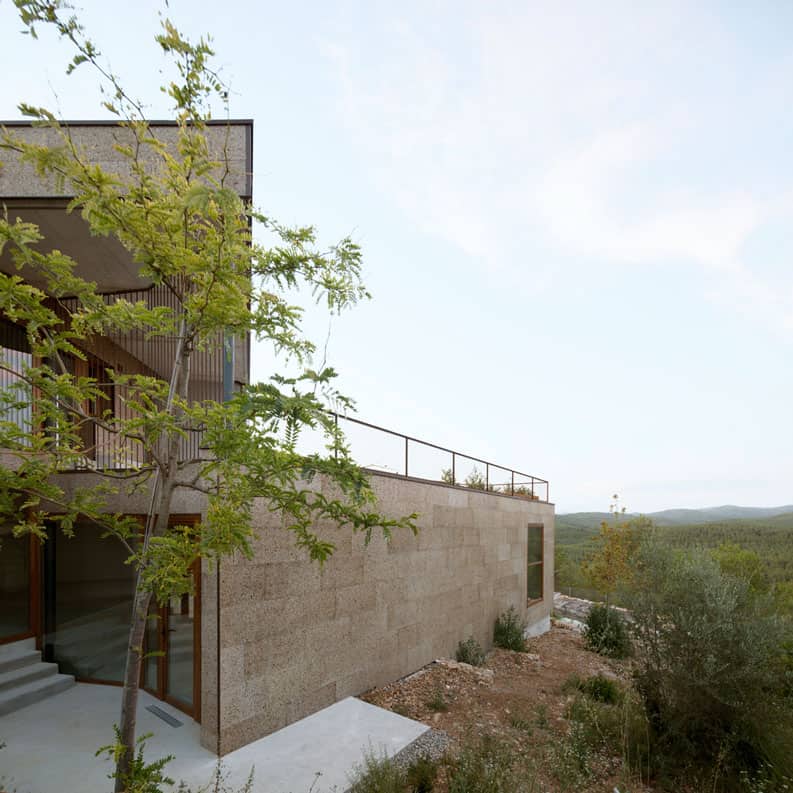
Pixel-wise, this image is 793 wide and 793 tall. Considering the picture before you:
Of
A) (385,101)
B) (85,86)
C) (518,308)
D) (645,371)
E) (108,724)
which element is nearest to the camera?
(85,86)

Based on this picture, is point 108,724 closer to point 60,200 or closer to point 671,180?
point 60,200

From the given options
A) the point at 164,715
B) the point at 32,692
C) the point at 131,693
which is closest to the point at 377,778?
the point at 131,693

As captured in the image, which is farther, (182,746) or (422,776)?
(182,746)

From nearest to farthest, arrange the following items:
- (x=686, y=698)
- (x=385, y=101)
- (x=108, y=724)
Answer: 1. (x=108, y=724)
2. (x=686, y=698)
3. (x=385, y=101)

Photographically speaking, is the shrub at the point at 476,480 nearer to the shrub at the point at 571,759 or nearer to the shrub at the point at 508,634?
the shrub at the point at 508,634

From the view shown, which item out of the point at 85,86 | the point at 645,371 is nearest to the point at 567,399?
the point at 645,371

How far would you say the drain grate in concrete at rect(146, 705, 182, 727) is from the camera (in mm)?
5309

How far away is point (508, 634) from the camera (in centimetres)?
1148

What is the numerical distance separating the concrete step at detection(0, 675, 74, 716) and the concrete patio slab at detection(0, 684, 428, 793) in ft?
0.42

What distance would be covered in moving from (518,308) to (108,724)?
96.4 ft

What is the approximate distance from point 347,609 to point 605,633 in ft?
27.5

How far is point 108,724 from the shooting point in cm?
529

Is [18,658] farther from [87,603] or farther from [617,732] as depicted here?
[617,732]

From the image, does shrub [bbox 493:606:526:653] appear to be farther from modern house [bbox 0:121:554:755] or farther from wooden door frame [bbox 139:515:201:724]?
wooden door frame [bbox 139:515:201:724]
